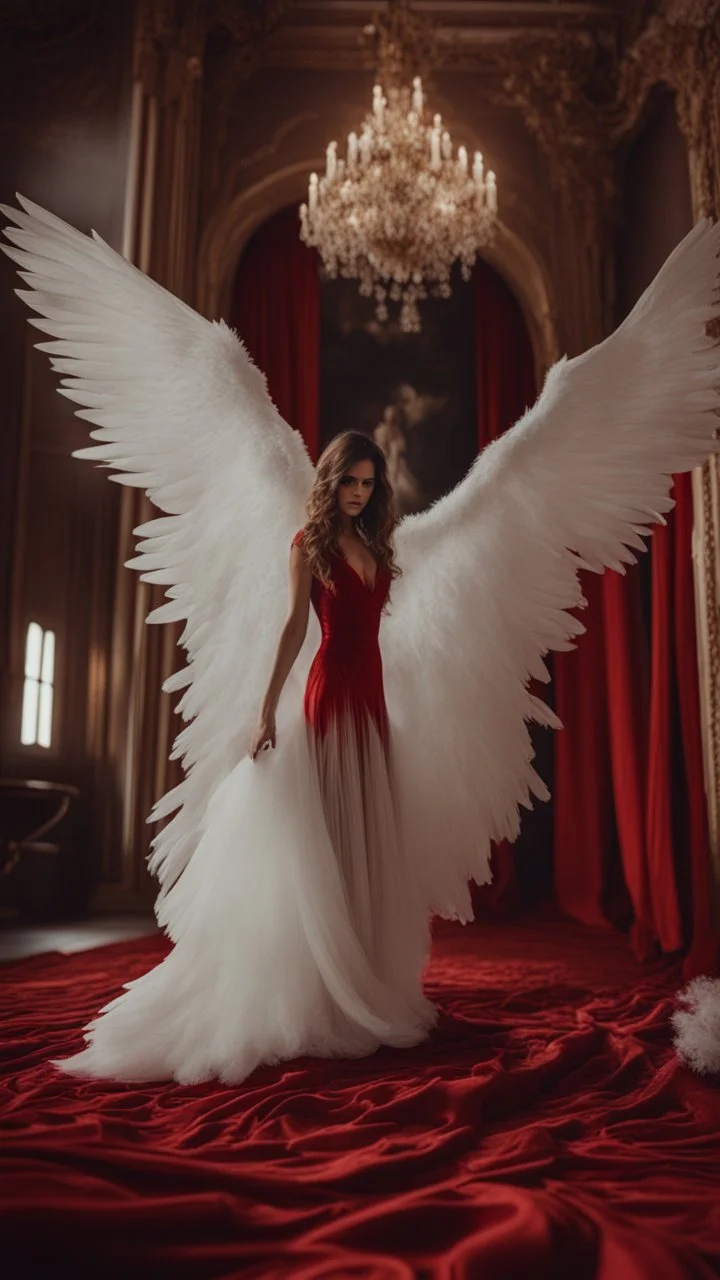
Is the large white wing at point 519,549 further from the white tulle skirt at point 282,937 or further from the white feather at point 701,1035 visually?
the white feather at point 701,1035

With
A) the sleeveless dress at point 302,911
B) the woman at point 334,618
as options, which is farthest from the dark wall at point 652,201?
the sleeveless dress at point 302,911

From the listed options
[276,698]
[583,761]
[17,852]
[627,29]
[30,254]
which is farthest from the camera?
[627,29]

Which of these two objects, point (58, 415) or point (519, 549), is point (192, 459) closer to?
point (519, 549)

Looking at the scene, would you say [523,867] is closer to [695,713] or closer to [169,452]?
[695,713]

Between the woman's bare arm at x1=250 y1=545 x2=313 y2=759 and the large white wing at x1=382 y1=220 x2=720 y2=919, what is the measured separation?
424 millimetres

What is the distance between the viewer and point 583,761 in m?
5.19

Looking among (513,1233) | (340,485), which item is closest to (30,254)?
(340,485)

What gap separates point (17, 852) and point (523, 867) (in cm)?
272

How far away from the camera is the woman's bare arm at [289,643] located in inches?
92.0

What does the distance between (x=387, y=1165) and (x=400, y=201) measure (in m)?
4.48

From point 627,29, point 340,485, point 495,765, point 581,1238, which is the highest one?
point 627,29

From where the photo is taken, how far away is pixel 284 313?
5.95 meters

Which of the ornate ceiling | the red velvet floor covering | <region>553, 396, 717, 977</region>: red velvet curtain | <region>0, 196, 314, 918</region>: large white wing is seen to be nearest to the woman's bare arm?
<region>0, 196, 314, 918</region>: large white wing

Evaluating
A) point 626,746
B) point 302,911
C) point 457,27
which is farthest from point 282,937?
point 457,27
